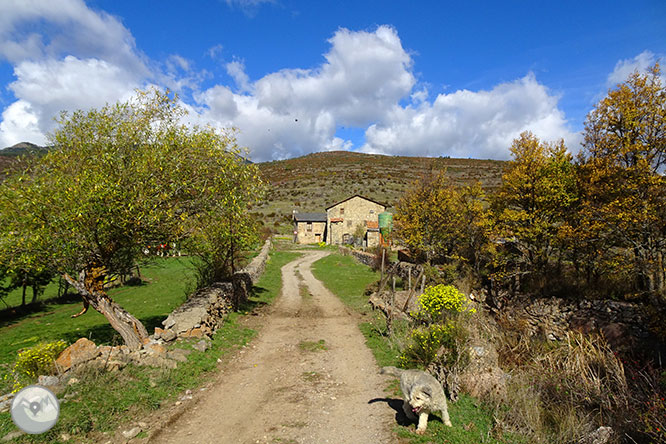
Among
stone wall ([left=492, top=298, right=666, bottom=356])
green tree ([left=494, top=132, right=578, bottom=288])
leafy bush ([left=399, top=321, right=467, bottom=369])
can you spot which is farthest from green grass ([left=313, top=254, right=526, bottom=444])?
green tree ([left=494, top=132, right=578, bottom=288])

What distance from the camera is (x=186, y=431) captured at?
6211 millimetres

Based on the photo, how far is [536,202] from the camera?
18641mm

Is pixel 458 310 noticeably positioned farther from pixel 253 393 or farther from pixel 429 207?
pixel 429 207

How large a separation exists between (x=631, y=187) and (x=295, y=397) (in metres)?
15.2

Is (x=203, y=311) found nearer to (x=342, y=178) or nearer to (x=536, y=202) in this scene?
(x=536, y=202)

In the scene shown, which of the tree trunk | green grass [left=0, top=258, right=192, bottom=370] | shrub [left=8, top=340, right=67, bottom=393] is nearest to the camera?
shrub [left=8, top=340, right=67, bottom=393]

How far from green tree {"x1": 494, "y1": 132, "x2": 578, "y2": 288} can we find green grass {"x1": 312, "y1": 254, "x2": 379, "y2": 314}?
906cm

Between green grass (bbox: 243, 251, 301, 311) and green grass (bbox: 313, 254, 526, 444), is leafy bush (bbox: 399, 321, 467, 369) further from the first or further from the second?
green grass (bbox: 243, 251, 301, 311)

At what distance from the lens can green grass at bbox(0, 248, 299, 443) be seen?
5742mm

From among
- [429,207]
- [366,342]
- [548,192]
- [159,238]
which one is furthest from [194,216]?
[548,192]

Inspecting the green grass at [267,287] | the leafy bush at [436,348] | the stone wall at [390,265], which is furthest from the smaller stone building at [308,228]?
the leafy bush at [436,348]

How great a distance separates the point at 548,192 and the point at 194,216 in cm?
1799

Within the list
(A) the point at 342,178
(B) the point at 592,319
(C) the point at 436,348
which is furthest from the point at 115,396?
(A) the point at 342,178

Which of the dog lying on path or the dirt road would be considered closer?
the dog lying on path
